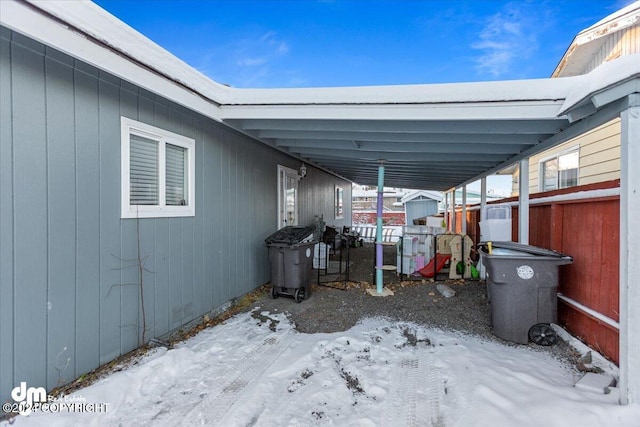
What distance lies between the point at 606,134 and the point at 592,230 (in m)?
3.49

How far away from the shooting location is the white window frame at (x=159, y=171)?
9.80 ft

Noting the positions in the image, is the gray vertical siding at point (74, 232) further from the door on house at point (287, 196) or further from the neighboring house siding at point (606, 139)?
the neighboring house siding at point (606, 139)

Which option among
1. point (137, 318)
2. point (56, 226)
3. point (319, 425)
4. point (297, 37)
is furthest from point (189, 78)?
point (297, 37)

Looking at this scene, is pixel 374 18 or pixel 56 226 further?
pixel 374 18

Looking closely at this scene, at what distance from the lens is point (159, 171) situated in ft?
11.3

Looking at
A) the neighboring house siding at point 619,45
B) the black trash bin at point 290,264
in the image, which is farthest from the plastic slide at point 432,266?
the neighboring house siding at point 619,45

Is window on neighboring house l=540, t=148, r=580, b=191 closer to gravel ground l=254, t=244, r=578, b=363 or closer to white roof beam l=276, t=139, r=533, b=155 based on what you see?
white roof beam l=276, t=139, r=533, b=155

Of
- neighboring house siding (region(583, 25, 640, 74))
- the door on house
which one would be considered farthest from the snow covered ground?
neighboring house siding (region(583, 25, 640, 74))

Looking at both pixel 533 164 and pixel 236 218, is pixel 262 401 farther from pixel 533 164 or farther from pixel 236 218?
pixel 533 164

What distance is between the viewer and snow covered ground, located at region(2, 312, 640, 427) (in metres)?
2.17

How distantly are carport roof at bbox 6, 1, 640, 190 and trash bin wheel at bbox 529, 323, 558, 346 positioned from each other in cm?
212

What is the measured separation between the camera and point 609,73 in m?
2.27

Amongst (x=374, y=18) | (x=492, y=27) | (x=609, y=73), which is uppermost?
(x=374, y=18)

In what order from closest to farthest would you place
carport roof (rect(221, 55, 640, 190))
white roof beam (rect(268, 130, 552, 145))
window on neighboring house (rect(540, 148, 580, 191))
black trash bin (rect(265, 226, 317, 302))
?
1. carport roof (rect(221, 55, 640, 190))
2. white roof beam (rect(268, 130, 552, 145))
3. black trash bin (rect(265, 226, 317, 302))
4. window on neighboring house (rect(540, 148, 580, 191))
